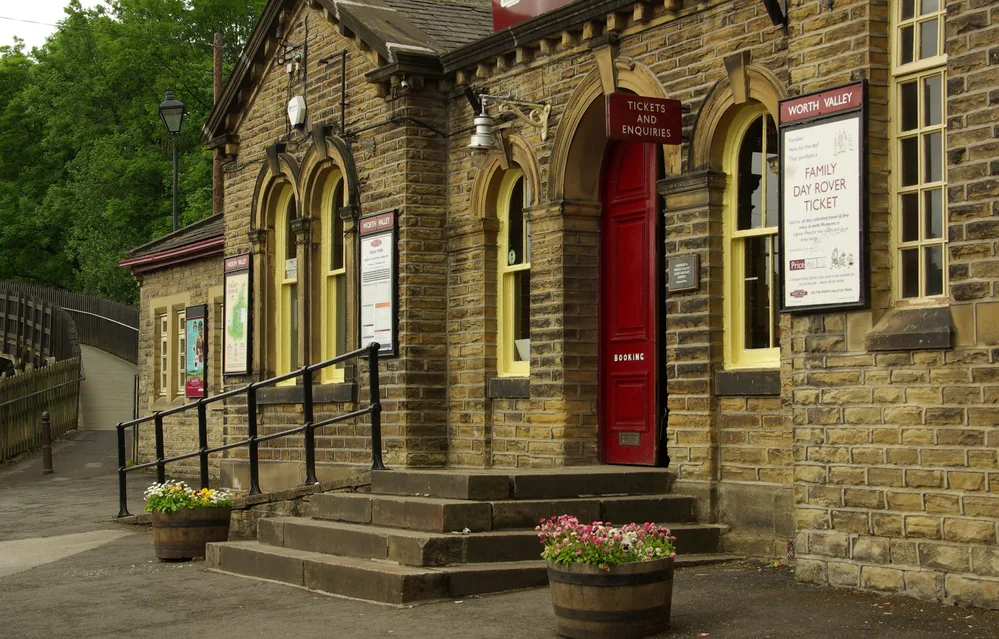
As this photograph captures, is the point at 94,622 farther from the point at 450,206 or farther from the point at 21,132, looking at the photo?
the point at 21,132

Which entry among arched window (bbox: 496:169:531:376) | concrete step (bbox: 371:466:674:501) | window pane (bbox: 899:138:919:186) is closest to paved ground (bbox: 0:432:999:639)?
concrete step (bbox: 371:466:674:501)

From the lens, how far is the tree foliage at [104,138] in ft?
148

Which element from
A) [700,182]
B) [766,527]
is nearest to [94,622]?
[766,527]

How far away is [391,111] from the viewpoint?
15016 mm

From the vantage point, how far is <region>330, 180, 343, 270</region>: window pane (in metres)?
16.6

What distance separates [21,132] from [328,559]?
46001mm

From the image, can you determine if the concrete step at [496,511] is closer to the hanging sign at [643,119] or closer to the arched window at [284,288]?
the hanging sign at [643,119]

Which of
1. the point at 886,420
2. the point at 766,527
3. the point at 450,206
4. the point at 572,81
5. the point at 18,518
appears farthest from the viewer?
the point at 18,518

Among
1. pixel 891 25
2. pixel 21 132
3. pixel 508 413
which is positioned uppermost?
pixel 21 132

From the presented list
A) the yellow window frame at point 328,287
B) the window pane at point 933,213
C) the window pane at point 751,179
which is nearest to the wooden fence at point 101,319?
the yellow window frame at point 328,287

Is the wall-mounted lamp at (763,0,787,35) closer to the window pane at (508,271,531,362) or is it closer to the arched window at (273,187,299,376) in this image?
the window pane at (508,271,531,362)

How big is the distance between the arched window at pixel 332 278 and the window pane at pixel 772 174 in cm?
654

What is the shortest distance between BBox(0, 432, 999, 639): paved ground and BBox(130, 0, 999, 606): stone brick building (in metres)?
0.45

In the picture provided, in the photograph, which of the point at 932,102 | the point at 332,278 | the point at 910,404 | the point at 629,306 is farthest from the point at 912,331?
the point at 332,278
